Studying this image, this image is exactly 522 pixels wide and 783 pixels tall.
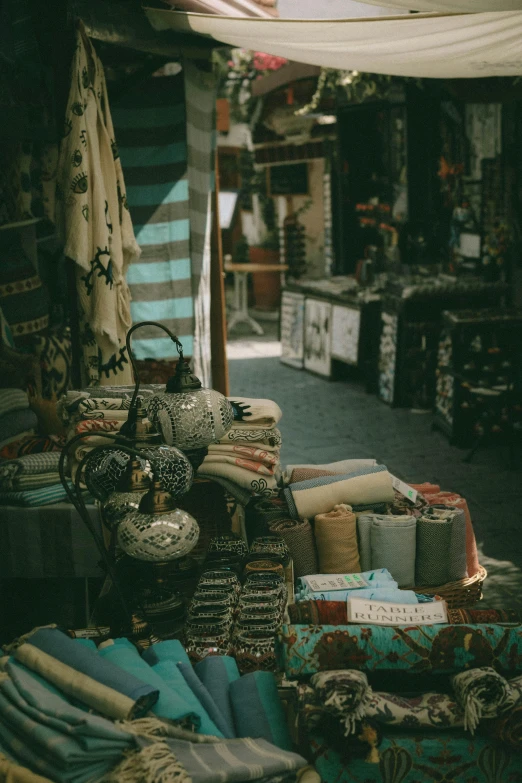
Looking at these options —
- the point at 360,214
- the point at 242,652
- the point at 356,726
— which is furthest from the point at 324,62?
the point at 360,214

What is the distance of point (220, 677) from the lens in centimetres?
233

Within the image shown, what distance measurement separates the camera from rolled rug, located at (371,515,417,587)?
3.30 meters

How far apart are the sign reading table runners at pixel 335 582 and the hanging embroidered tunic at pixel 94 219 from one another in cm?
188

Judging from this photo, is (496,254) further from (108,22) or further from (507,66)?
(108,22)

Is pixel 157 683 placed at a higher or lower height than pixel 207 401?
lower

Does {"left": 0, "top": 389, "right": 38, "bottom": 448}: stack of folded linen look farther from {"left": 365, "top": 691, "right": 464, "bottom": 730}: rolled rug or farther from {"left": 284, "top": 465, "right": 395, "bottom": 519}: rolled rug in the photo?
{"left": 365, "top": 691, "right": 464, "bottom": 730}: rolled rug

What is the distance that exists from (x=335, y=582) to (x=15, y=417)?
2172 millimetres

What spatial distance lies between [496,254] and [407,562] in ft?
19.9

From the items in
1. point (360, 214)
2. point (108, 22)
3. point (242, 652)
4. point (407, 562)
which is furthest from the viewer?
point (360, 214)

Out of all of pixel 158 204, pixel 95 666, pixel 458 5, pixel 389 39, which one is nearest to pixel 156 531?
pixel 95 666

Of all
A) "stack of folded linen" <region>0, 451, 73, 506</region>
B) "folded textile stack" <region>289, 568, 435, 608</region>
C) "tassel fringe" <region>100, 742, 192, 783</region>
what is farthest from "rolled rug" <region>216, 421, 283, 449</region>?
"tassel fringe" <region>100, 742, 192, 783</region>

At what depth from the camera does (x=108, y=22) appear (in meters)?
4.63

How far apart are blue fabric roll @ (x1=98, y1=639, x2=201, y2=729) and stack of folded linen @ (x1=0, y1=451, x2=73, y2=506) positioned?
1547 millimetres

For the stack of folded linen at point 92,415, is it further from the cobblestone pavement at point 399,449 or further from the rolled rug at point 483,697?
the cobblestone pavement at point 399,449
